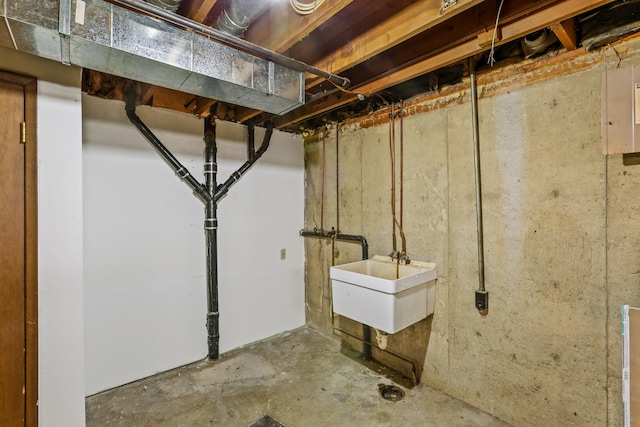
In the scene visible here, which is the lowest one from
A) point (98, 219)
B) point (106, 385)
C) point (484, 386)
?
point (106, 385)

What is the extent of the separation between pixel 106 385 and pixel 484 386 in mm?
2555

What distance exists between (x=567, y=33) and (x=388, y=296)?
1565mm

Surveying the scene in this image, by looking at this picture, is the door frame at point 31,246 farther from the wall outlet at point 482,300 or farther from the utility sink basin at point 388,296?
the wall outlet at point 482,300

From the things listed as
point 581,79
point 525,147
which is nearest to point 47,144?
point 525,147

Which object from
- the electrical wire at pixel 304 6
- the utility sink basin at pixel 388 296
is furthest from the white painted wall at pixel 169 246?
the electrical wire at pixel 304 6

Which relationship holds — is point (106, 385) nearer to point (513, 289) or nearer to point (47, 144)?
point (47, 144)

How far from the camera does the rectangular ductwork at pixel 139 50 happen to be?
1.18m

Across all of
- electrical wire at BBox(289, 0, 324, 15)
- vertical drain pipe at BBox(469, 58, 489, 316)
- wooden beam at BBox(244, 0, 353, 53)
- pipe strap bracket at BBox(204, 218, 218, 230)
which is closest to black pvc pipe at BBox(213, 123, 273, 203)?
pipe strap bracket at BBox(204, 218, 218, 230)

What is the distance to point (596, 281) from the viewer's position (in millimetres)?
1486

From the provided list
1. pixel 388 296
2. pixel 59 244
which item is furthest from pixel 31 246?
pixel 388 296

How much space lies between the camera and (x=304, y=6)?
136 cm

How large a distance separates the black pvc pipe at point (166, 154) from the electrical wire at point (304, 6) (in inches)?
57.3

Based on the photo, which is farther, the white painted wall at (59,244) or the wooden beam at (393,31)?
the white painted wall at (59,244)

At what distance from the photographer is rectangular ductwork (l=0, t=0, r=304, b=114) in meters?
1.18
